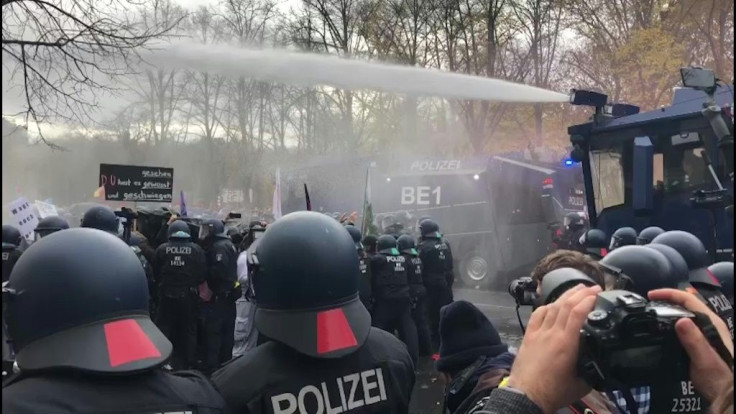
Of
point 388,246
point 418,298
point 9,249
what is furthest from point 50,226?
point 418,298

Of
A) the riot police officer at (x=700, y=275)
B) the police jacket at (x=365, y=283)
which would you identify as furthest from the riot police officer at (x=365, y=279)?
the riot police officer at (x=700, y=275)

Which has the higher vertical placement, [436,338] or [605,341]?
[605,341]

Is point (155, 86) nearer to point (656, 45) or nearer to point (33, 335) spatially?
point (656, 45)

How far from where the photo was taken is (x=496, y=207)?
50.0ft

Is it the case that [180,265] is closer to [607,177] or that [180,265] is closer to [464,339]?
[607,177]

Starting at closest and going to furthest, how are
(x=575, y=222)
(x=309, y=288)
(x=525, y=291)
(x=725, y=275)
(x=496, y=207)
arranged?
(x=309, y=288) < (x=525, y=291) < (x=725, y=275) < (x=575, y=222) < (x=496, y=207)

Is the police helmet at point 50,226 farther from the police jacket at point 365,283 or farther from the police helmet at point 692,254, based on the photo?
the police helmet at point 692,254

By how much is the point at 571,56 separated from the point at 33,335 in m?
22.8

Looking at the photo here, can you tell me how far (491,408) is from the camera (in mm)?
1263

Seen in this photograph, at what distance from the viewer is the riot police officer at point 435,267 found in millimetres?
9289

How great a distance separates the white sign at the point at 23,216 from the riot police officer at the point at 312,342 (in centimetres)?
651

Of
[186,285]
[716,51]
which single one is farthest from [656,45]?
[186,285]

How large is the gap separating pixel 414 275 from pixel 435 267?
664 millimetres

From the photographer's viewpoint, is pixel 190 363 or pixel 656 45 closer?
pixel 190 363
